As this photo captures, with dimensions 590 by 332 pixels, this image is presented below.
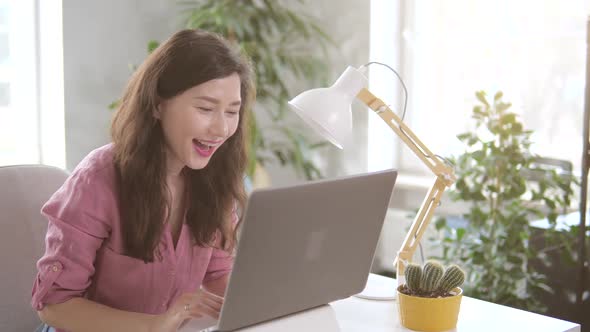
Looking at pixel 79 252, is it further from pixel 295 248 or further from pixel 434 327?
pixel 434 327

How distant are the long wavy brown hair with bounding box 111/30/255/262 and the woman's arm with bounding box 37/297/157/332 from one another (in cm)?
14

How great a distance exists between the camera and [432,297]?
1.35 m

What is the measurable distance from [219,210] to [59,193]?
0.33 m

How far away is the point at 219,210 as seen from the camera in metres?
1.63

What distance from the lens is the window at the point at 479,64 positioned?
2842 millimetres

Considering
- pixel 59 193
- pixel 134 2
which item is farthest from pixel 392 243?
pixel 59 193

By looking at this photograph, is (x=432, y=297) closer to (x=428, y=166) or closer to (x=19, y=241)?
(x=428, y=166)

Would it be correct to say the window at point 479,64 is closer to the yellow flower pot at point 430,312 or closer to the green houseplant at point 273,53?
the green houseplant at point 273,53

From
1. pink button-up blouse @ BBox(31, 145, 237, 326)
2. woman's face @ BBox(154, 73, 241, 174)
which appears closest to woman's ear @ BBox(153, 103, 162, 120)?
woman's face @ BBox(154, 73, 241, 174)

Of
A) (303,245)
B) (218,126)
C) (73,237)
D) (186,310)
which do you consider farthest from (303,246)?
(73,237)

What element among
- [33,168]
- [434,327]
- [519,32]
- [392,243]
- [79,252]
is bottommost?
[392,243]

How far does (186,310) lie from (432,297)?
0.43 meters

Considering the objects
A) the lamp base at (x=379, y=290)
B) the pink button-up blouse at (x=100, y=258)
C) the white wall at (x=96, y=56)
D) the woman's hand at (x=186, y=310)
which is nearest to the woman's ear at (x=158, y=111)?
the pink button-up blouse at (x=100, y=258)

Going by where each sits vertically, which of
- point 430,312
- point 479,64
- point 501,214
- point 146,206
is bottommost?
point 501,214
